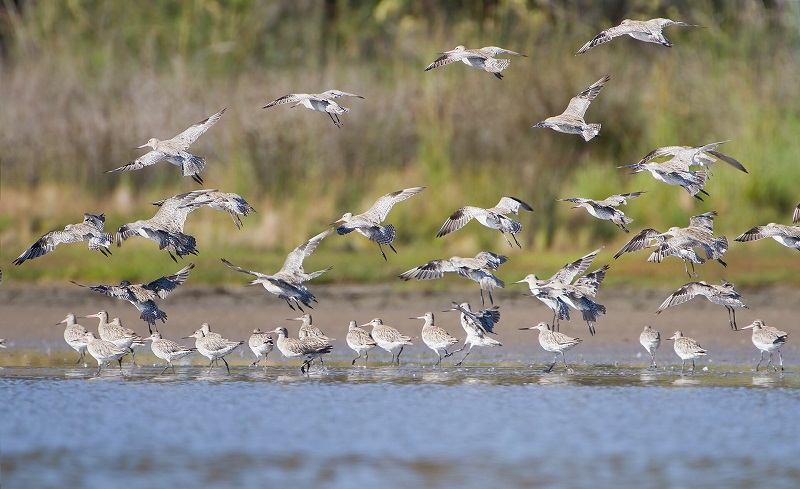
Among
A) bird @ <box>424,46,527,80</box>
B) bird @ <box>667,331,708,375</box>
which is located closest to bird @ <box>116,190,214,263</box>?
bird @ <box>424,46,527,80</box>

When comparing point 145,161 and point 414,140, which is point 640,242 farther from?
point 414,140

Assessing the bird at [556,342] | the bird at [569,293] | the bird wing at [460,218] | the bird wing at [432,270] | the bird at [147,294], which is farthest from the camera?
the bird at [556,342]

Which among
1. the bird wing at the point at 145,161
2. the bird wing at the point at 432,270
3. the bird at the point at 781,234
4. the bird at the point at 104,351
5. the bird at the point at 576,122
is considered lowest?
the bird at the point at 104,351

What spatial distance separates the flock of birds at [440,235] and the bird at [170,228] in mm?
11

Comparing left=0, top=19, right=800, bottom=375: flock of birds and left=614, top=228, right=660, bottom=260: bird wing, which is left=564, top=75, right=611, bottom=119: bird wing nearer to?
left=0, top=19, right=800, bottom=375: flock of birds

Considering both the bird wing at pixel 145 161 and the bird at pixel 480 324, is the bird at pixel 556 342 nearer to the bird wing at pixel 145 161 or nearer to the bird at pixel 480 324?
the bird at pixel 480 324

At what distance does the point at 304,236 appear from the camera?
19188mm

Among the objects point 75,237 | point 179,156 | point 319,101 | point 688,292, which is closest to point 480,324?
point 688,292

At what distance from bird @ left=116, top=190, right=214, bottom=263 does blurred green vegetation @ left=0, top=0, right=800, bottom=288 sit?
5368 millimetres

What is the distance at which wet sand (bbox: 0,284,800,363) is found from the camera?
15188 millimetres

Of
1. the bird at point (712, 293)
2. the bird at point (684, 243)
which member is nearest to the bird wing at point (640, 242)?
the bird at point (684, 243)

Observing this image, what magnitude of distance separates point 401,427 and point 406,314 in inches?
233

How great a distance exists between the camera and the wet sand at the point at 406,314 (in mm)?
15188

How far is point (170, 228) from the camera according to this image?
1214cm
